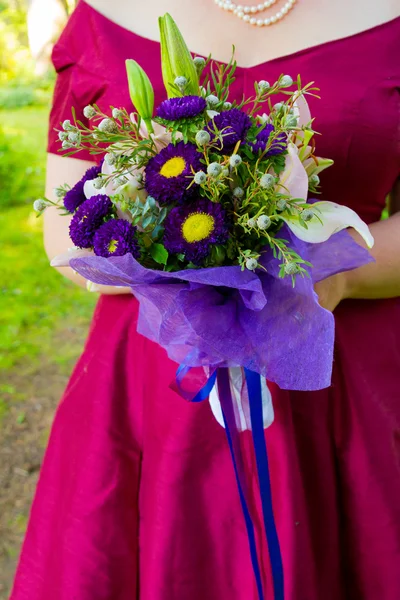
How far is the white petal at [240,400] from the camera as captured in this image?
941 mm

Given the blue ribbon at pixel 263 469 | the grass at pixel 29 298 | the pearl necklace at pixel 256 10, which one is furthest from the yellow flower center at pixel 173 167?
the grass at pixel 29 298

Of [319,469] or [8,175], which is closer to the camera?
[319,469]

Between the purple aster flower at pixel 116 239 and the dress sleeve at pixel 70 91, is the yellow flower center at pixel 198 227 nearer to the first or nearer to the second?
the purple aster flower at pixel 116 239

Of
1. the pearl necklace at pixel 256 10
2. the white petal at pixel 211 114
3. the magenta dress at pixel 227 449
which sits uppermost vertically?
the pearl necklace at pixel 256 10

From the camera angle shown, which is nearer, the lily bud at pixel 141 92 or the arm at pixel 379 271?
the lily bud at pixel 141 92

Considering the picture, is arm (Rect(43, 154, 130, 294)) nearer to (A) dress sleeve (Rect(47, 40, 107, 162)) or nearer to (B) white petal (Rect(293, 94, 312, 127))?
(A) dress sleeve (Rect(47, 40, 107, 162))

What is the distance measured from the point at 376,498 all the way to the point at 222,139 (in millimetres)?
725

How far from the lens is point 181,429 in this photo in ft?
3.49

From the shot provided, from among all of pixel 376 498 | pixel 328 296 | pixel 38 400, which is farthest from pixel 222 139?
pixel 38 400

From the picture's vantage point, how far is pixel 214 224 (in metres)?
0.70

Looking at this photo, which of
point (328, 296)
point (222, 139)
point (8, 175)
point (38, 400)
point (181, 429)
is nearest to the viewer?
point (222, 139)

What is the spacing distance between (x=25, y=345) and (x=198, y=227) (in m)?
2.75

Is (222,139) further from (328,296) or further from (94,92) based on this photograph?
(94,92)

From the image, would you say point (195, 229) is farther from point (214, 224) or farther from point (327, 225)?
point (327, 225)
